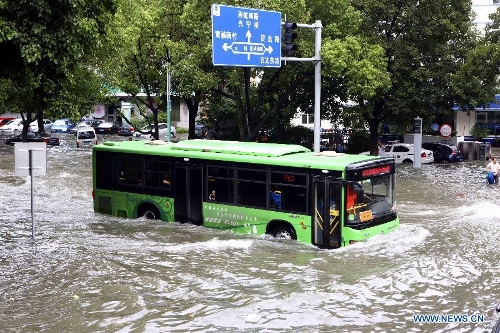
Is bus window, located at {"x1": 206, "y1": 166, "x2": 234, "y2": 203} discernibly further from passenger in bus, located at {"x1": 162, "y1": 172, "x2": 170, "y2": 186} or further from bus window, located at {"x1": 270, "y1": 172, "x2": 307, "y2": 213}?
passenger in bus, located at {"x1": 162, "y1": 172, "x2": 170, "y2": 186}

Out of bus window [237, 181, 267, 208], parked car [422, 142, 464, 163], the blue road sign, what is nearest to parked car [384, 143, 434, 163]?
parked car [422, 142, 464, 163]

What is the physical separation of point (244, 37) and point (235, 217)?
21.0ft

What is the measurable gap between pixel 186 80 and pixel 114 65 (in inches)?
133

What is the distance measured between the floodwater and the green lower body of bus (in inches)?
10.1

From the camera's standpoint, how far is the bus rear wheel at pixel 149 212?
760 inches

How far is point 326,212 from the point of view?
15367 mm

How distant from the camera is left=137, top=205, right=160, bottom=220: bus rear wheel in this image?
19.3 m

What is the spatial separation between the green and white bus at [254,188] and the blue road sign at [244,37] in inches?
126

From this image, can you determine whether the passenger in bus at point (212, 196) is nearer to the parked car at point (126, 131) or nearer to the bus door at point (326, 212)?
the bus door at point (326, 212)

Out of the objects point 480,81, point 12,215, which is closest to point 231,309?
point 12,215

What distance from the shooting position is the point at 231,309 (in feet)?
38.1

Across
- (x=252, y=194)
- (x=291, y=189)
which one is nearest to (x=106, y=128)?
(x=252, y=194)

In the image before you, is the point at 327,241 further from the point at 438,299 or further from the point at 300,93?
the point at 300,93

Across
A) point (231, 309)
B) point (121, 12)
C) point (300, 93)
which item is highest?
point (121, 12)
